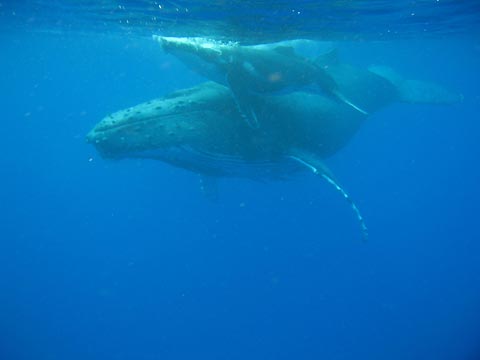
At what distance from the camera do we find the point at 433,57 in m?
37.4

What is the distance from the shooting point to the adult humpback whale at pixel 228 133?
6914mm

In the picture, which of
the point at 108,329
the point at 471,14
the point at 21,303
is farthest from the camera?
the point at 21,303

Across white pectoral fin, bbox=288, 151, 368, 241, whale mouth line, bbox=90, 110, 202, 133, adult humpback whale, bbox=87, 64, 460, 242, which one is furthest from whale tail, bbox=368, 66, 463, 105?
whale mouth line, bbox=90, 110, 202, 133

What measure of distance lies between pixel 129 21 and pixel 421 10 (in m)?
12.6

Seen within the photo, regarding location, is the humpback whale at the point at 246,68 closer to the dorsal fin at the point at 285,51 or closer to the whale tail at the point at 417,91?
the dorsal fin at the point at 285,51

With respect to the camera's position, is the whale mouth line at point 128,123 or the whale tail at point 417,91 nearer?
the whale mouth line at point 128,123

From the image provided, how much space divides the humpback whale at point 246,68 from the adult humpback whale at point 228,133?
0.50 meters

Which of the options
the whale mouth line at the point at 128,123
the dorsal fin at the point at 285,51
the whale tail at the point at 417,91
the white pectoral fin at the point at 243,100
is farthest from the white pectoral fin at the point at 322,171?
the whale tail at the point at 417,91

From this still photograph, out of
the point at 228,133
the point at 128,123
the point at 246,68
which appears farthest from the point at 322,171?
the point at 128,123

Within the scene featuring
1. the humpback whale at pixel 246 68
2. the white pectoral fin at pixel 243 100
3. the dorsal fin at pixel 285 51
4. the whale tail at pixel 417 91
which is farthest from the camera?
the whale tail at pixel 417 91

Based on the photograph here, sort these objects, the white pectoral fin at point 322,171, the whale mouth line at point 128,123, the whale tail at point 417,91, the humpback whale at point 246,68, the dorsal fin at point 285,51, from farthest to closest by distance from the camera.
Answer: the whale tail at point 417,91
the dorsal fin at point 285,51
the white pectoral fin at point 322,171
the humpback whale at point 246,68
the whale mouth line at point 128,123

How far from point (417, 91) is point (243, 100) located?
36.1 feet

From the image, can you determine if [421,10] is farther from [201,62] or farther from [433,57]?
[433,57]

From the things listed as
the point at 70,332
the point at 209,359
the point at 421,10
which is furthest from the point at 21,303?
the point at 421,10
